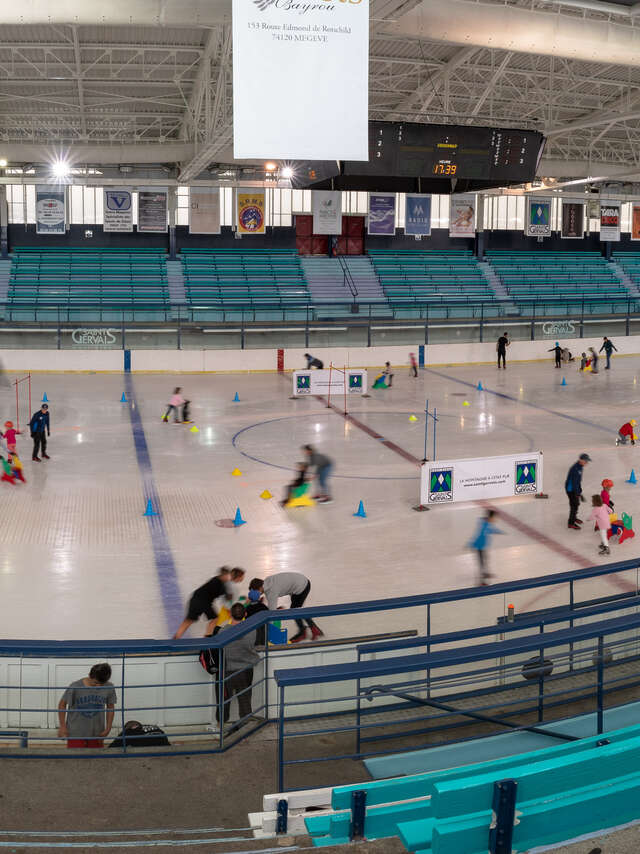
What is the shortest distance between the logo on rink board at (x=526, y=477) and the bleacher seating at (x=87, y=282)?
25.3m

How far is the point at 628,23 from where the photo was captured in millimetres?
22719

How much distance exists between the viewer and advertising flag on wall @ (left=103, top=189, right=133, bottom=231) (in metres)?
46.7

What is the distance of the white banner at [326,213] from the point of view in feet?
158

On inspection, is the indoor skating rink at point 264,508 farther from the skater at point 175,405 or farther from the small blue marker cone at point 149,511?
the skater at point 175,405

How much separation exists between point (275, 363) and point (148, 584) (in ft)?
75.8

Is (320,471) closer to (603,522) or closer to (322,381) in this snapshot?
(603,522)

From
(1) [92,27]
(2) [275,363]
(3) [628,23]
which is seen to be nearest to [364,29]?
(3) [628,23]

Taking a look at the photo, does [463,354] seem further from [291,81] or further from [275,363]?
[291,81]

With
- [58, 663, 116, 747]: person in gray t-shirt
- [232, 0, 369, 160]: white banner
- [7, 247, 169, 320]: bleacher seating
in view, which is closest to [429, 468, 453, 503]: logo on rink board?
[232, 0, 369, 160]: white banner

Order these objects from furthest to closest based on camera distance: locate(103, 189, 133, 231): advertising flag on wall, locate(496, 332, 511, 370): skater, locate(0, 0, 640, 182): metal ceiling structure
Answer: locate(103, 189, 133, 231): advertising flag on wall < locate(496, 332, 511, 370): skater < locate(0, 0, 640, 182): metal ceiling structure

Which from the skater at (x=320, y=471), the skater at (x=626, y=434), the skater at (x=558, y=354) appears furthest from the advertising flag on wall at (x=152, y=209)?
the skater at (x=320, y=471)

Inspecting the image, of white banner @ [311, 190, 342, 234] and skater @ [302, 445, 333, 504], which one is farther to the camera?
white banner @ [311, 190, 342, 234]

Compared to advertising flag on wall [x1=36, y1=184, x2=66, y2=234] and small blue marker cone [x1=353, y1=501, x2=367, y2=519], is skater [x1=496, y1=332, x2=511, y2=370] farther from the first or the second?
advertising flag on wall [x1=36, y1=184, x2=66, y2=234]

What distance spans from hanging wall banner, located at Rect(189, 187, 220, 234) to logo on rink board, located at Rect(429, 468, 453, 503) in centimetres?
3413
